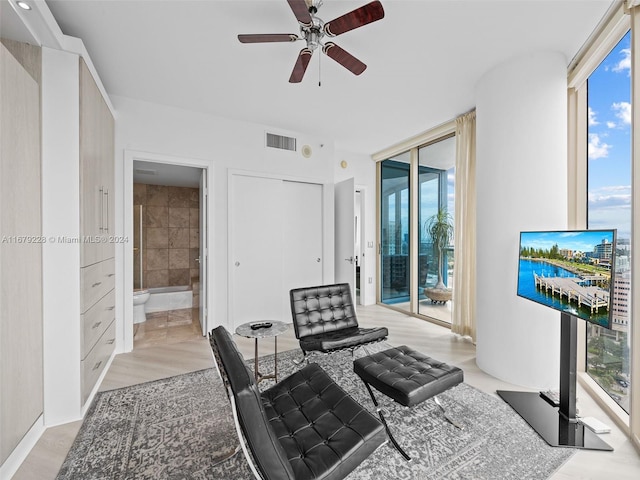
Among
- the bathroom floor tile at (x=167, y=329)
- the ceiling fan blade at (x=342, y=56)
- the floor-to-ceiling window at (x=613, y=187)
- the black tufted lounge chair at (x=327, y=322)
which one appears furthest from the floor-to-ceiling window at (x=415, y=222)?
the bathroom floor tile at (x=167, y=329)

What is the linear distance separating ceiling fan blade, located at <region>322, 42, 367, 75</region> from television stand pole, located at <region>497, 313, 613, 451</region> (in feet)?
7.31

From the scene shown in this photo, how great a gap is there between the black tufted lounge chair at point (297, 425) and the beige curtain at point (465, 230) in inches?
103

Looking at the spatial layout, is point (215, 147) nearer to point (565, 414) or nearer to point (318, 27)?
point (318, 27)

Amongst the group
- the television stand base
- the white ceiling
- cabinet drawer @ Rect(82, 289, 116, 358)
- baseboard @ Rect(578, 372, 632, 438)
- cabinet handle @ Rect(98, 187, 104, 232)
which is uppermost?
the white ceiling

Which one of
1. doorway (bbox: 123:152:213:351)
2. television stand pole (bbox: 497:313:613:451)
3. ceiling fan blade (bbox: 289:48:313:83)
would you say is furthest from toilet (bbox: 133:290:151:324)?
television stand pole (bbox: 497:313:613:451)

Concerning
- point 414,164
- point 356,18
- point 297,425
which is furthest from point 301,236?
point 297,425

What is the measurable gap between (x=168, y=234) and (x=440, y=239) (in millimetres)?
5314

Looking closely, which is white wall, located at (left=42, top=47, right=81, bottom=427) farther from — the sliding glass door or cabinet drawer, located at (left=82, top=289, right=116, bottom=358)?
the sliding glass door

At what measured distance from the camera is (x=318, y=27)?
195cm

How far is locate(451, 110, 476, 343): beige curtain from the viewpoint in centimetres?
366

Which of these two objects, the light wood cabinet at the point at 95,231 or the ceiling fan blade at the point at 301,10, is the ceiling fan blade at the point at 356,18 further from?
the light wood cabinet at the point at 95,231

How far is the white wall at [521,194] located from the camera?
2.52m

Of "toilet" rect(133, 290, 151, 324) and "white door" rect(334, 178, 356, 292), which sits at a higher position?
"white door" rect(334, 178, 356, 292)

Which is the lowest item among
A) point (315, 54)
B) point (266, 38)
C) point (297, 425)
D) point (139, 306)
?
point (139, 306)
